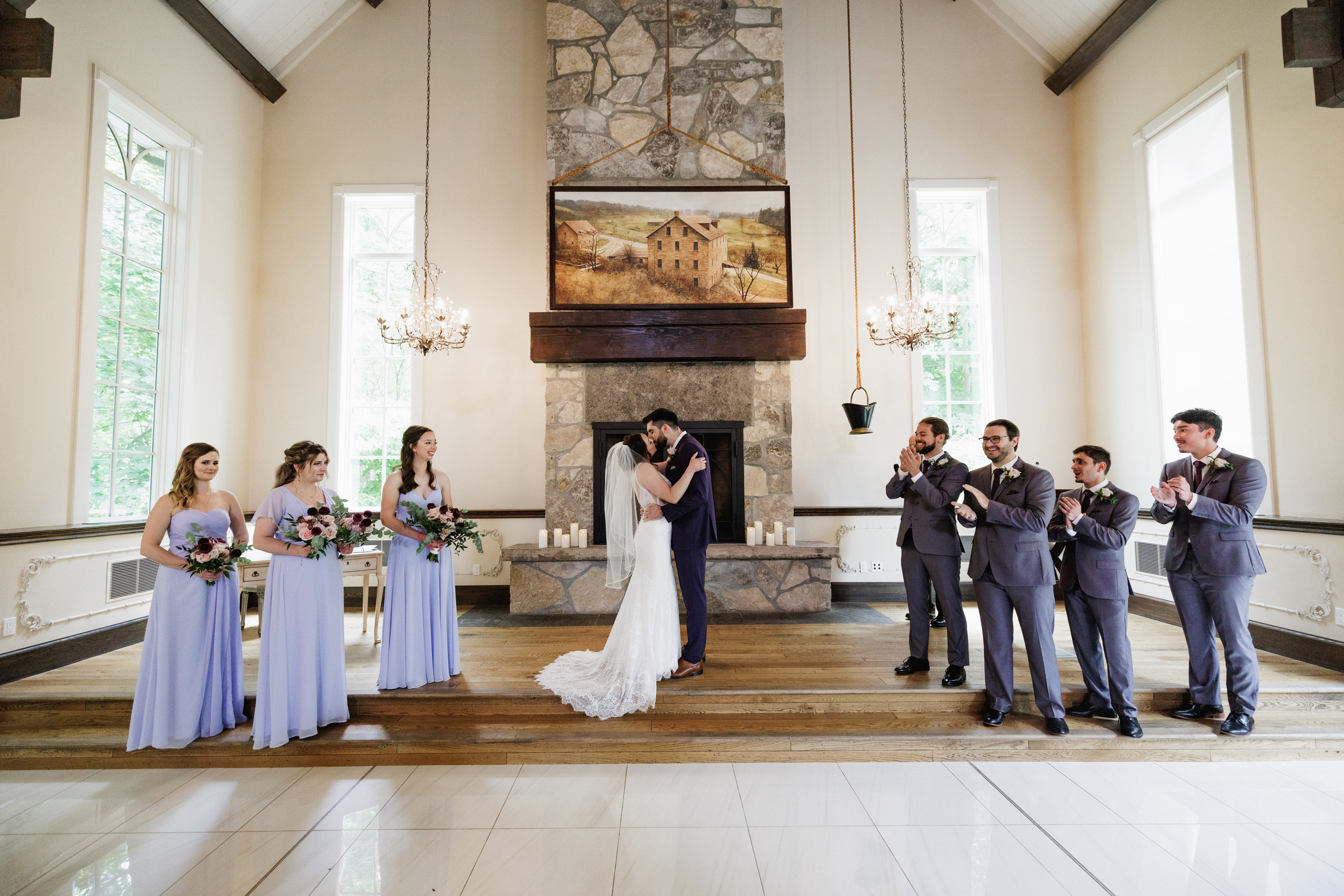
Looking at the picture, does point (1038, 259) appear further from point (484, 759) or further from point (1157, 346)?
point (484, 759)

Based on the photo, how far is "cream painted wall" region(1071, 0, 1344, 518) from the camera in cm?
442

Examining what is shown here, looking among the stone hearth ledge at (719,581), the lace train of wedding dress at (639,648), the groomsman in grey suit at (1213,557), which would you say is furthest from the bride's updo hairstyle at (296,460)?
the groomsman in grey suit at (1213,557)

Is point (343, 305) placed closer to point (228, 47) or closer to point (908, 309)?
point (228, 47)

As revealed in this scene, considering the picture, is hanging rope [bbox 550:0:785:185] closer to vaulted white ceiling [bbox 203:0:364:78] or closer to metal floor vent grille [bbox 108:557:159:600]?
vaulted white ceiling [bbox 203:0:364:78]

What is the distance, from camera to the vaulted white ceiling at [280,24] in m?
6.26

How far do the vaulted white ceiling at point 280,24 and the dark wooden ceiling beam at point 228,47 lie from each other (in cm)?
8

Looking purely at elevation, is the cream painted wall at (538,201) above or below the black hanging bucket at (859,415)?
Answer: above

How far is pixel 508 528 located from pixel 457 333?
6.72 feet

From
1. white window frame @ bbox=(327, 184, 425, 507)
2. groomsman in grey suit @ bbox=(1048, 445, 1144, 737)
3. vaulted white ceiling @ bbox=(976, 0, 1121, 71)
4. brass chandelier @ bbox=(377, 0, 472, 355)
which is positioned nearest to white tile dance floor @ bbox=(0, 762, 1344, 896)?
groomsman in grey suit @ bbox=(1048, 445, 1144, 737)

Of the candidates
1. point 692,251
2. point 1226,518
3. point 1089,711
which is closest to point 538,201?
point 692,251

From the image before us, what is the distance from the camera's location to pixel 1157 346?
6027 mm

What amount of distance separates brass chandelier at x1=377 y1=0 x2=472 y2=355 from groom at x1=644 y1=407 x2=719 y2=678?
2953mm

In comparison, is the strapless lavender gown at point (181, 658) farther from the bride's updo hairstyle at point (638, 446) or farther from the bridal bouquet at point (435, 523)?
the bride's updo hairstyle at point (638, 446)

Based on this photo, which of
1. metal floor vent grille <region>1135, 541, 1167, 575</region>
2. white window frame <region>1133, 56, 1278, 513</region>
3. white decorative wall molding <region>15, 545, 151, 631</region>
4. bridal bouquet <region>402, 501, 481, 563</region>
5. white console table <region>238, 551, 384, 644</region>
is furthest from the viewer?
metal floor vent grille <region>1135, 541, 1167, 575</region>
